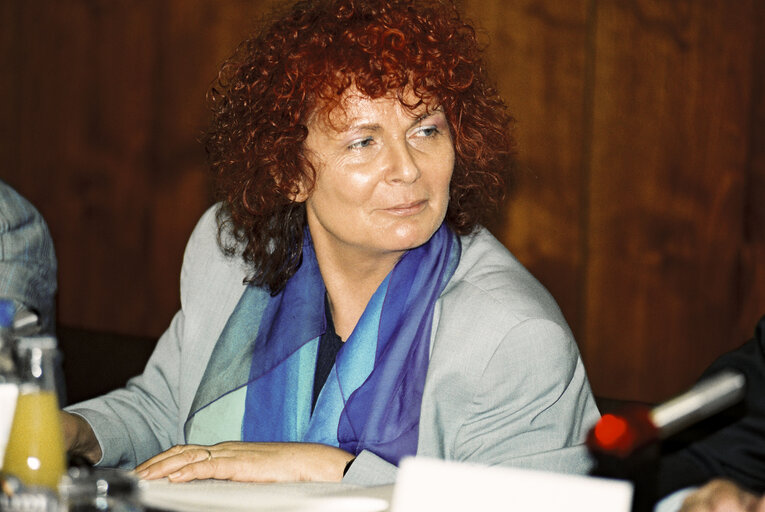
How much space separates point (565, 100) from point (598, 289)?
0.65 metres

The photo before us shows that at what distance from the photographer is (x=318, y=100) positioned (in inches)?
76.6

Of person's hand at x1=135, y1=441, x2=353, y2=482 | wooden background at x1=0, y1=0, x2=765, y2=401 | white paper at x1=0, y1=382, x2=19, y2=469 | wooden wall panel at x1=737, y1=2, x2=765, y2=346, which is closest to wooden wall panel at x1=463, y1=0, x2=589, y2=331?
wooden background at x1=0, y1=0, x2=765, y2=401

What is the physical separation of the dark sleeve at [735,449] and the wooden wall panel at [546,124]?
2065 mm

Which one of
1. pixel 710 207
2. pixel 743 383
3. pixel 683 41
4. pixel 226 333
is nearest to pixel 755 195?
pixel 710 207

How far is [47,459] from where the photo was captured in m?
1.15

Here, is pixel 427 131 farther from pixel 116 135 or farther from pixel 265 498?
pixel 116 135

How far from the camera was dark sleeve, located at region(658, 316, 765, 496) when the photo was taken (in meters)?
1.39

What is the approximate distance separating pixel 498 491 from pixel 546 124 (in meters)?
2.59

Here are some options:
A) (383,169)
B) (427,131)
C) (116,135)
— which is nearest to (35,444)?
(383,169)

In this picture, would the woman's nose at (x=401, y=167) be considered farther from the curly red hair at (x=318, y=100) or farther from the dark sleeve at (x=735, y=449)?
the dark sleeve at (x=735, y=449)

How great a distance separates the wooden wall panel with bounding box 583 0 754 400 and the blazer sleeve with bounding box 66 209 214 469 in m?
1.64

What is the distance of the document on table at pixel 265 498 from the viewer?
1.17 metres

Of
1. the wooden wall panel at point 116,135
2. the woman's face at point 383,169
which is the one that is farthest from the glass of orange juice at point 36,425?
the wooden wall panel at point 116,135

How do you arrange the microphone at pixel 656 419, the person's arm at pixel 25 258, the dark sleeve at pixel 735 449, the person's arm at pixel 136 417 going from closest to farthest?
the microphone at pixel 656 419 < the dark sleeve at pixel 735 449 < the person's arm at pixel 136 417 < the person's arm at pixel 25 258
